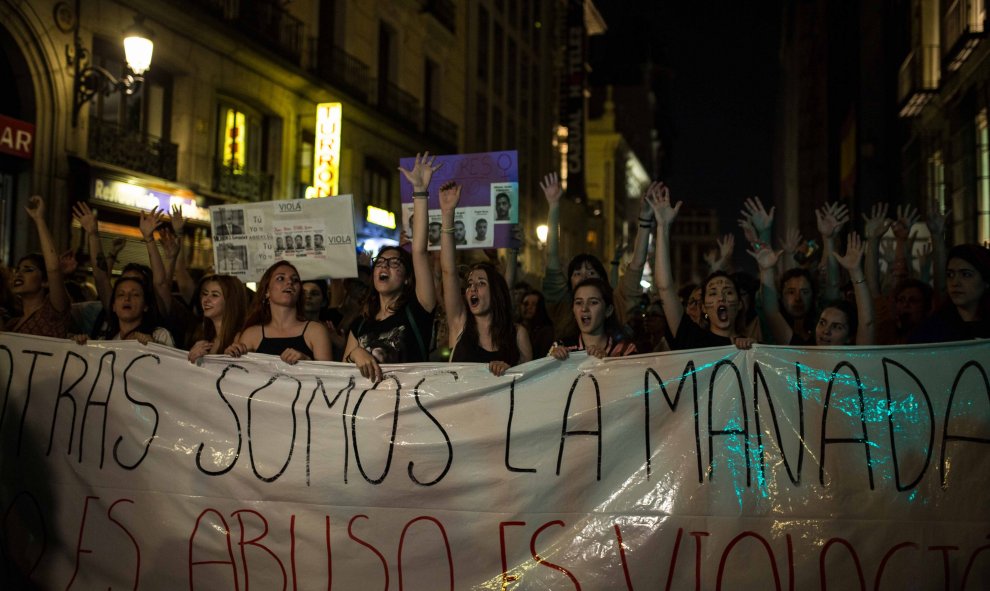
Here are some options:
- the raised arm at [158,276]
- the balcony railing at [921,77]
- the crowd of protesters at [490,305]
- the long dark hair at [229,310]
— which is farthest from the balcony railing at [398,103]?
the long dark hair at [229,310]

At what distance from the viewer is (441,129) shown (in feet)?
88.9

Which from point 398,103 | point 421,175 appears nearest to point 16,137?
point 421,175

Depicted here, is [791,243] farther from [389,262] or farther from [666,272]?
[389,262]

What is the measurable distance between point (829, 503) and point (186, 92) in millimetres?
14384

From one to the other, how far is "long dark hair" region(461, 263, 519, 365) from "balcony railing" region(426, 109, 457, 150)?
71.1 ft

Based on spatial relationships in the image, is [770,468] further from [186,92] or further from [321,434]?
[186,92]

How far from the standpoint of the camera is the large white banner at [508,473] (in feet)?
13.5

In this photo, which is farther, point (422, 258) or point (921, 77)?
point (921, 77)

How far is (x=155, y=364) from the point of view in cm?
515

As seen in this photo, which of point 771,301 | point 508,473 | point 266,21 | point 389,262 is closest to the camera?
point 508,473

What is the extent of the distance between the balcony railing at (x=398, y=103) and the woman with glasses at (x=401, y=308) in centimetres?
1826

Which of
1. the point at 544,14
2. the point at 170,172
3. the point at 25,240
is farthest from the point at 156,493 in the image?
the point at 544,14

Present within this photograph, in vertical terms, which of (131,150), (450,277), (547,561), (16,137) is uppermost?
(131,150)

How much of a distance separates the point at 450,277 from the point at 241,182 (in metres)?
13.4
